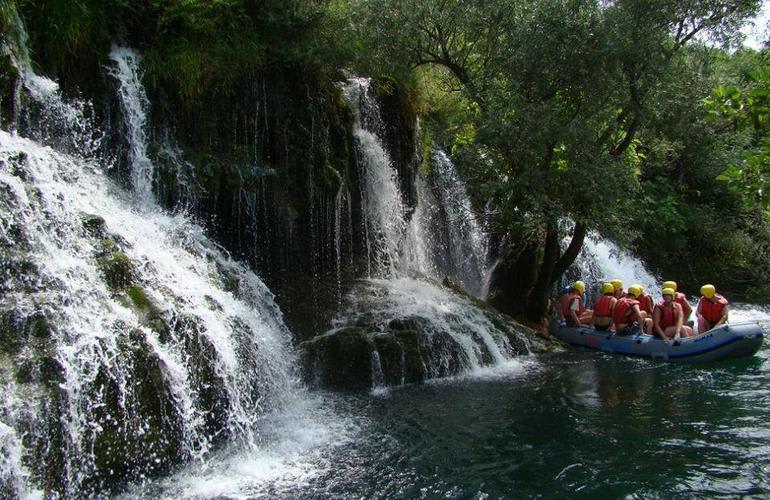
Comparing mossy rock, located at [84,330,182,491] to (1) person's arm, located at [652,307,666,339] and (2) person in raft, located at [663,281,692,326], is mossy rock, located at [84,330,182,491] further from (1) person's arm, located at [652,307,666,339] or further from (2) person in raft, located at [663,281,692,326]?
(2) person in raft, located at [663,281,692,326]

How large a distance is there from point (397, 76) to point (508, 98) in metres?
2.22

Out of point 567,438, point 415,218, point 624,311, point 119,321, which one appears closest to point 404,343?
point 567,438

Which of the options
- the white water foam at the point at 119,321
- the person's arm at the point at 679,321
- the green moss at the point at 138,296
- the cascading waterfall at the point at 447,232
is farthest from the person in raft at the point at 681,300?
the green moss at the point at 138,296

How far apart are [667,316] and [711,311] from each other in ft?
2.40

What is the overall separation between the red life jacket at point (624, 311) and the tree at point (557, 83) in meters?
1.34

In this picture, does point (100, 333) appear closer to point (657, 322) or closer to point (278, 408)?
point (278, 408)

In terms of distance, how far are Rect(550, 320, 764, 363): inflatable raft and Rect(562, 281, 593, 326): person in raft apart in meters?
0.81

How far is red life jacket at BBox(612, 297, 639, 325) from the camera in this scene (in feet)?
38.9

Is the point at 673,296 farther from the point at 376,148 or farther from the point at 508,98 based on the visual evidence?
the point at 376,148

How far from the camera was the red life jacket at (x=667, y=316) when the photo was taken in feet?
37.4

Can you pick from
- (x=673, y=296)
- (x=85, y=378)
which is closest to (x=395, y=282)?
(x=673, y=296)

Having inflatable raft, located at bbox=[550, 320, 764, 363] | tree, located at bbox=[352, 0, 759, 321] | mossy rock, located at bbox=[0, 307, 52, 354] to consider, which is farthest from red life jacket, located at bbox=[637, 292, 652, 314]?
mossy rock, located at bbox=[0, 307, 52, 354]

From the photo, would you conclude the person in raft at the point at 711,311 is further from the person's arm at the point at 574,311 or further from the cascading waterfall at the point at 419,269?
the cascading waterfall at the point at 419,269

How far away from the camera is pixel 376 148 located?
1193 centimetres
